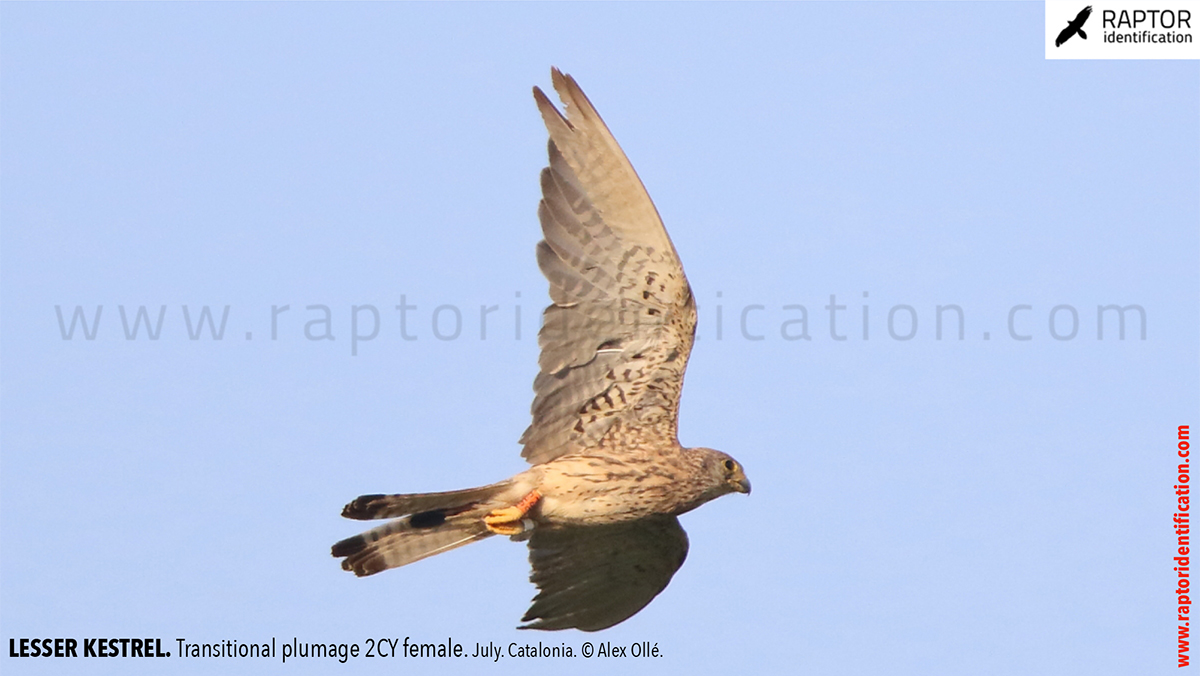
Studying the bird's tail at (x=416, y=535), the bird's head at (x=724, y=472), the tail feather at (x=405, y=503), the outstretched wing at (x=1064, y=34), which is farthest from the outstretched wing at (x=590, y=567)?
the outstretched wing at (x=1064, y=34)

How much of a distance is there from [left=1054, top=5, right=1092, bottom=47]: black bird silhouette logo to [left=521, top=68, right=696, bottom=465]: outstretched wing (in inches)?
243

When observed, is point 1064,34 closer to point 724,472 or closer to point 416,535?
point 724,472

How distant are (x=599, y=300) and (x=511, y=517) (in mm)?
1630

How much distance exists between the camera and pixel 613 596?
1042cm

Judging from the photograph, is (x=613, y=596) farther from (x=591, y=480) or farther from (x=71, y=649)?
(x=71, y=649)

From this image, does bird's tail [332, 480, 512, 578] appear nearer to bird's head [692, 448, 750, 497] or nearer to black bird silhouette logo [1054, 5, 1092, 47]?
bird's head [692, 448, 750, 497]

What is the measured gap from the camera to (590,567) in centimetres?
1033

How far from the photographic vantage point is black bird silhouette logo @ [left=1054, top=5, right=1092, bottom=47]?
43.9 feet

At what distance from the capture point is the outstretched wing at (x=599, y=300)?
9164mm

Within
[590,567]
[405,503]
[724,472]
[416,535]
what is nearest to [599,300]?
[724,472]

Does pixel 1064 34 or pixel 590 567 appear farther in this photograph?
pixel 1064 34

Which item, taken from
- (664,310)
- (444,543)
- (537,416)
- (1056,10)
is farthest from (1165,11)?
(444,543)

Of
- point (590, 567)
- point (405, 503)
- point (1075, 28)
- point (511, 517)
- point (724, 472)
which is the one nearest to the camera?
point (405, 503)

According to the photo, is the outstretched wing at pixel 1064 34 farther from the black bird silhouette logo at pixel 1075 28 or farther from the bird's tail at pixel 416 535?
the bird's tail at pixel 416 535
